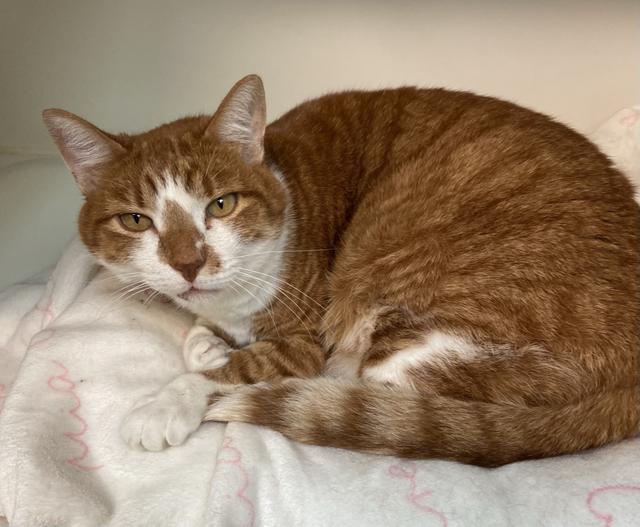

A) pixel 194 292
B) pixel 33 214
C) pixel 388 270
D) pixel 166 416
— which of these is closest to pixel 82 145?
pixel 194 292

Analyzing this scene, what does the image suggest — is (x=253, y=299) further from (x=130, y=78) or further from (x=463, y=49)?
(x=463, y=49)

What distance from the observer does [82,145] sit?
1.74m

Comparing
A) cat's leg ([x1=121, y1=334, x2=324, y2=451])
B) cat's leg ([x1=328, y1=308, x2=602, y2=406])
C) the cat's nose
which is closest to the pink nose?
A: the cat's nose

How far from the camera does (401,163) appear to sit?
77.7 inches

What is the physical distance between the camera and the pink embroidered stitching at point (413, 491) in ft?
4.37

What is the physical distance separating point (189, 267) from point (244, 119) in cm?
47

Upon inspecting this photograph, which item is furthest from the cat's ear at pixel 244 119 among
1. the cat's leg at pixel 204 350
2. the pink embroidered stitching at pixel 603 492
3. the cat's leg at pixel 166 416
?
the pink embroidered stitching at pixel 603 492

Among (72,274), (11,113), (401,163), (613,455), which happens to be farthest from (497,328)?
(11,113)

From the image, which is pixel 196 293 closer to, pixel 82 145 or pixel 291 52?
pixel 82 145

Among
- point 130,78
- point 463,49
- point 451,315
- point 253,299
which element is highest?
→ point 463,49

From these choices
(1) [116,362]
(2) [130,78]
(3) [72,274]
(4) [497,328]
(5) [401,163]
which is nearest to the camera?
(4) [497,328]

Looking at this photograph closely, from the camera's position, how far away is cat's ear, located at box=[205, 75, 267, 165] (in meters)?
1.71

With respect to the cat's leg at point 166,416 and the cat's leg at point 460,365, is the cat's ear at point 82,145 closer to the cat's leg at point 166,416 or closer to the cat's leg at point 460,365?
the cat's leg at point 166,416

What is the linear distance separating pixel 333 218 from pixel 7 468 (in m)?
1.17
